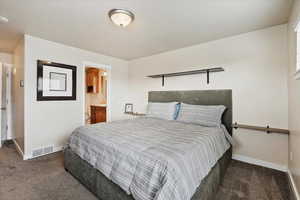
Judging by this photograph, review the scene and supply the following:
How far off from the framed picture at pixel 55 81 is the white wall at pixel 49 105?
8 centimetres

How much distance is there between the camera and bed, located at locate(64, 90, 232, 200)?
111 centimetres

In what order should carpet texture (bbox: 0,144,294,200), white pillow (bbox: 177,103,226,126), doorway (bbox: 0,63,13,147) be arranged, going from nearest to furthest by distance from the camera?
1. carpet texture (bbox: 0,144,294,200)
2. white pillow (bbox: 177,103,226,126)
3. doorway (bbox: 0,63,13,147)

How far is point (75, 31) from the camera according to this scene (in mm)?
2525

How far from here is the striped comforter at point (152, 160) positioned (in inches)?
43.1

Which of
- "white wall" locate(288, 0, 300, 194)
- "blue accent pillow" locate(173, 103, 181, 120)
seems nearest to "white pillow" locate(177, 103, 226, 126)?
"blue accent pillow" locate(173, 103, 181, 120)

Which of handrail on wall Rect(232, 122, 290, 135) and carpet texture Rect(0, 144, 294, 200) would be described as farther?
handrail on wall Rect(232, 122, 290, 135)

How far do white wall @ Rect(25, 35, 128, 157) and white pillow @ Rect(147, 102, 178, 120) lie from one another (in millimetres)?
1762

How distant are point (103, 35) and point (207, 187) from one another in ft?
9.56

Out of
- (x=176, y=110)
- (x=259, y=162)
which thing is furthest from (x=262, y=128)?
(x=176, y=110)

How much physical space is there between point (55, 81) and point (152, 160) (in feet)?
9.50

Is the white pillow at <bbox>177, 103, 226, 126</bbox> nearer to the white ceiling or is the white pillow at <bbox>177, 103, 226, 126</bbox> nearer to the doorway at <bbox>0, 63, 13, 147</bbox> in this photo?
the white ceiling

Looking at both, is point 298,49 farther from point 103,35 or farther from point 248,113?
point 103,35

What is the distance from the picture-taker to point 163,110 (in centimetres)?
315

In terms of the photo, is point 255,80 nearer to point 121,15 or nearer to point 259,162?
point 259,162
